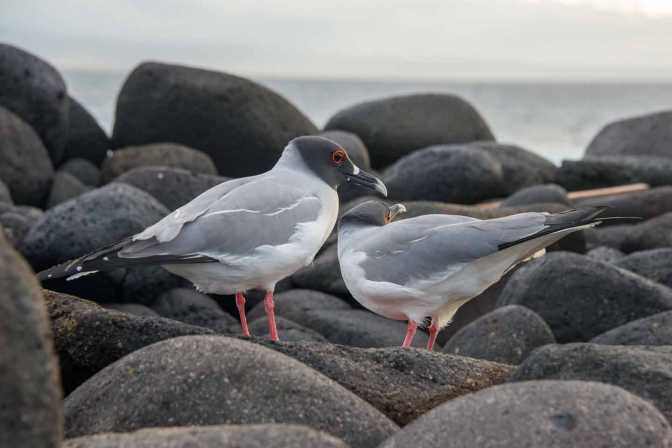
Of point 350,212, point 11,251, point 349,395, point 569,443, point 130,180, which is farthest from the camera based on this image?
point 130,180

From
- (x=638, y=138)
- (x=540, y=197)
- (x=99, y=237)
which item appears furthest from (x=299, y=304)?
(x=638, y=138)

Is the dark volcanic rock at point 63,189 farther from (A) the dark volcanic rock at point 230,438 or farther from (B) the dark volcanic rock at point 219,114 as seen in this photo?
(A) the dark volcanic rock at point 230,438

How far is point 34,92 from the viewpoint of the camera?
13578 millimetres

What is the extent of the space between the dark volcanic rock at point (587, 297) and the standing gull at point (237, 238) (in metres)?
1.90

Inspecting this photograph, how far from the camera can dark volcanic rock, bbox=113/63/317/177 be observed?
13867 mm

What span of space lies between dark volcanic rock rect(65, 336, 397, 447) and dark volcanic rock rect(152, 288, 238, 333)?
414 centimetres

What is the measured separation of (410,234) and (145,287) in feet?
11.0

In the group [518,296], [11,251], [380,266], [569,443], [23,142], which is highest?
[11,251]

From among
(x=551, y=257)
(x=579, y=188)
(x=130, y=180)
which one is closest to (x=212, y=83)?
(x=130, y=180)

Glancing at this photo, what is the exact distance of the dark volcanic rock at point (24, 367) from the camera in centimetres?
255

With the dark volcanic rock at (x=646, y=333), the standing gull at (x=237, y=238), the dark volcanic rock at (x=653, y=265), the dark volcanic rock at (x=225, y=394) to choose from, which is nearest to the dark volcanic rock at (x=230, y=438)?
the dark volcanic rock at (x=225, y=394)

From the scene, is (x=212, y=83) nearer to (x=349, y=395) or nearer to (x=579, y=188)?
(x=579, y=188)

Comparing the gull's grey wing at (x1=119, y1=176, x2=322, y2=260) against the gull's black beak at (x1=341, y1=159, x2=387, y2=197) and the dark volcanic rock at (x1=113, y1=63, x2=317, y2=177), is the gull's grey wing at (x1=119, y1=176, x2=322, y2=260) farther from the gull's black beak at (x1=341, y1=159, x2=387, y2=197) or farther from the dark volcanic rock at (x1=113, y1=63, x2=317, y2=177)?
the dark volcanic rock at (x1=113, y1=63, x2=317, y2=177)

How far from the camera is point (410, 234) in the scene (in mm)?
5801
